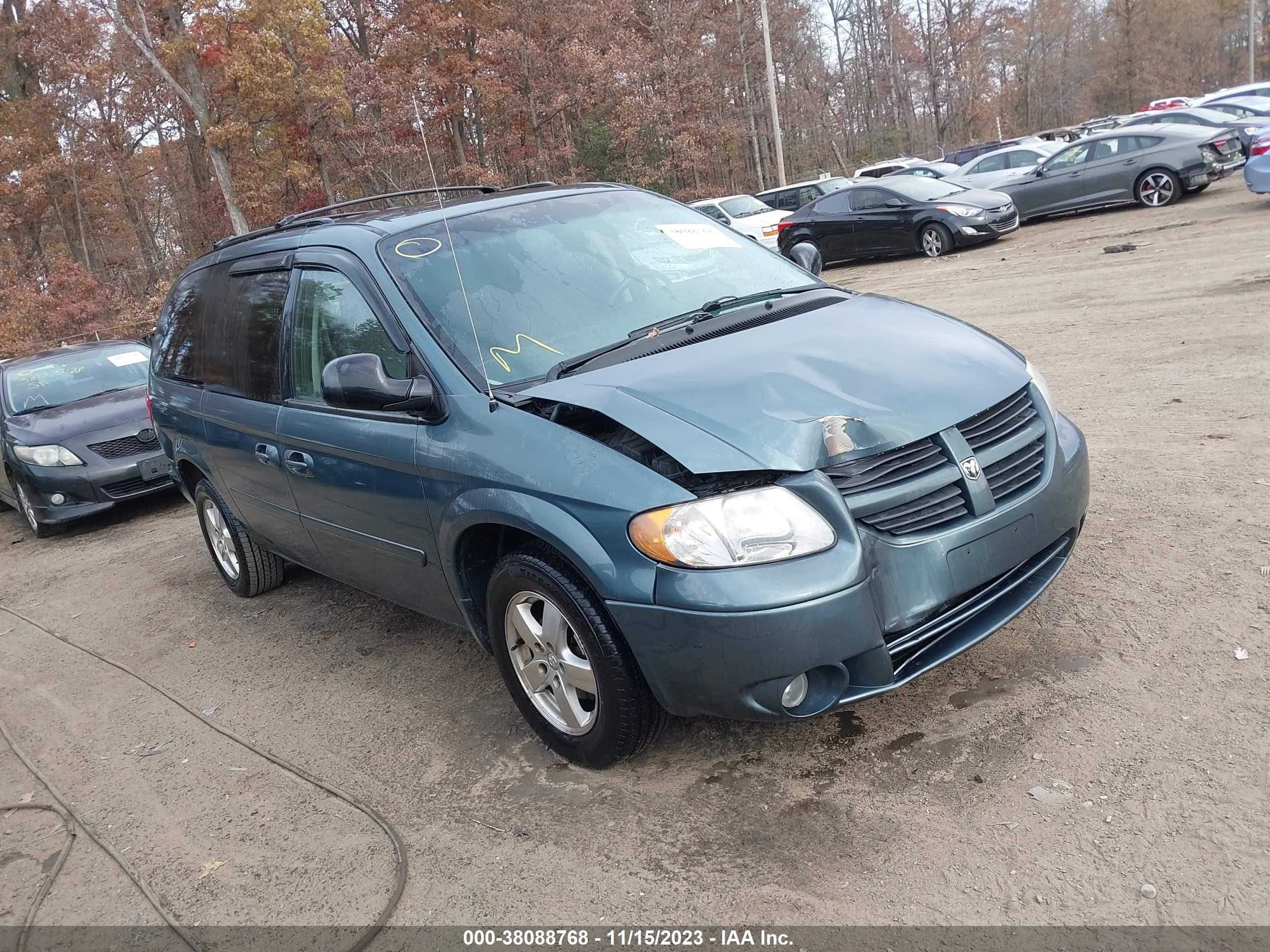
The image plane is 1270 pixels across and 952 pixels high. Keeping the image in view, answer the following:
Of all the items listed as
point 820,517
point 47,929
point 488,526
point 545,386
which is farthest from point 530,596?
point 47,929

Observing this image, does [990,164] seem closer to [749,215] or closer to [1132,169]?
[1132,169]

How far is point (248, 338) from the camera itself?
191 inches

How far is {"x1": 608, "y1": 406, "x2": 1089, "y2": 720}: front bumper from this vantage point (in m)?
2.73

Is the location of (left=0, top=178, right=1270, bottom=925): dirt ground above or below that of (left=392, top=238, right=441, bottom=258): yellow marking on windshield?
below

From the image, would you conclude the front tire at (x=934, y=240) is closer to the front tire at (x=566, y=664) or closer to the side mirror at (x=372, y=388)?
the side mirror at (x=372, y=388)

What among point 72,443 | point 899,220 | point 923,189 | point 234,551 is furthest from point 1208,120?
point 234,551

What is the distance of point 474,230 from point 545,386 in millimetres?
1061

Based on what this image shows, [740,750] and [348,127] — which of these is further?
[348,127]

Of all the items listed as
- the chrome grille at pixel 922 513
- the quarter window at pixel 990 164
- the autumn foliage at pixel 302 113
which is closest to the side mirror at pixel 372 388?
the chrome grille at pixel 922 513

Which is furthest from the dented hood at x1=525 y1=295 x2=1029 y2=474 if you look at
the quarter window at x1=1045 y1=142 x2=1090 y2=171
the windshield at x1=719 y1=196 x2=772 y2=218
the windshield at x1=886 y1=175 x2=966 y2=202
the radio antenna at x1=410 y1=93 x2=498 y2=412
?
the windshield at x1=719 y1=196 x2=772 y2=218

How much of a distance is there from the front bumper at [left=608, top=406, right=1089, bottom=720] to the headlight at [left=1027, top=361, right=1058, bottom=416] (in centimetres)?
58

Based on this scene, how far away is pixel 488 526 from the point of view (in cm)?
342

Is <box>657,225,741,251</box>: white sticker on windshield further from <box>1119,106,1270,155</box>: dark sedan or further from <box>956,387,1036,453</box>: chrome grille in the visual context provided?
<box>1119,106,1270,155</box>: dark sedan

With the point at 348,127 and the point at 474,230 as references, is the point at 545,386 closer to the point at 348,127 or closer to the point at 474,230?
the point at 474,230
